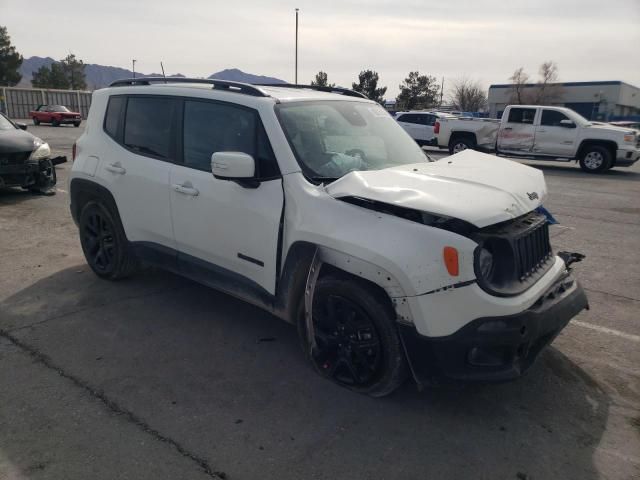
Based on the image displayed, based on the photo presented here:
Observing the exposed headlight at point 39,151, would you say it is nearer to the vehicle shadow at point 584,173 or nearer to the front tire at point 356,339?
the front tire at point 356,339

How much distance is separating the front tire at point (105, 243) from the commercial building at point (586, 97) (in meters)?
62.7

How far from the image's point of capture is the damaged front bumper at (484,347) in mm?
2646

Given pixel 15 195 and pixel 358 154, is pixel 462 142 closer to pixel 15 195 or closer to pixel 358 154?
pixel 15 195

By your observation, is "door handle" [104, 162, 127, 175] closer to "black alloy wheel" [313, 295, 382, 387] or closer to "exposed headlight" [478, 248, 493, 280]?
"black alloy wheel" [313, 295, 382, 387]

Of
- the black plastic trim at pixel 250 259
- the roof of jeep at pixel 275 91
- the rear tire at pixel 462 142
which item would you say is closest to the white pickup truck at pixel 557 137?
the rear tire at pixel 462 142

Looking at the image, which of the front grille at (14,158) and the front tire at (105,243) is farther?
the front grille at (14,158)

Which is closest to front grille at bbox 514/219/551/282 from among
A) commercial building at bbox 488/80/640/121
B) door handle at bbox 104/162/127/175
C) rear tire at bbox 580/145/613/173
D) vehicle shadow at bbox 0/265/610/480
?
vehicle shadow at bbox 0/265/610/480

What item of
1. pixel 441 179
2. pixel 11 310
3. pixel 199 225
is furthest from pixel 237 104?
pixel 11 310

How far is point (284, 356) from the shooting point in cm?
365

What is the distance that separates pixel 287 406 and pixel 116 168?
8.75ft

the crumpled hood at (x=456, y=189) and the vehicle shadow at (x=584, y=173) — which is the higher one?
the crumpled hood at (x=456, y=189)

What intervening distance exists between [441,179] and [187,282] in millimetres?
2927

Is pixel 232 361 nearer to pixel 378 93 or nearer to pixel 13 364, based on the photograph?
pixel 13 364

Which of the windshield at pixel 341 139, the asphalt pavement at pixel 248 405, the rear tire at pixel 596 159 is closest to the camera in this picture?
the asphalt pavement at pixel 248 405
